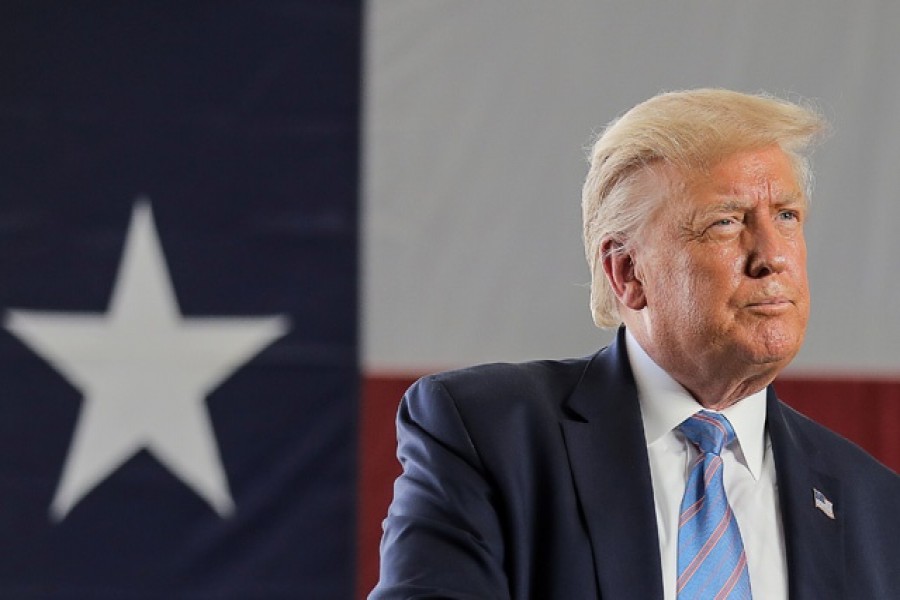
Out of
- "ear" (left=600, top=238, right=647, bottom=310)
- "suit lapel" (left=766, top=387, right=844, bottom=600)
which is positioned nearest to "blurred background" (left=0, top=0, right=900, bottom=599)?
"ear" (left=600, top=238, right=647, bottom=310)

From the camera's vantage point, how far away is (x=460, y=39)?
3303mm

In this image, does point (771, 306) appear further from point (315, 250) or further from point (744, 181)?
point (315, 250)

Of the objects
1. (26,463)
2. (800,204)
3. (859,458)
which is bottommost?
(26,463)

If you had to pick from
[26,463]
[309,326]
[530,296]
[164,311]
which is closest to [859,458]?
[530,296]

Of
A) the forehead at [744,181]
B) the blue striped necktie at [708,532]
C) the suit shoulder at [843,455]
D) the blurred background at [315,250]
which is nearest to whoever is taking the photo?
the blue striped necktie at [708,532]

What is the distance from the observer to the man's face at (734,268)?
1.67 m

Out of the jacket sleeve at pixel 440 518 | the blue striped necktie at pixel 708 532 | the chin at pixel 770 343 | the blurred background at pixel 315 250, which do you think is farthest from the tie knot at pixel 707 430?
the blurred background at pixel 315 250

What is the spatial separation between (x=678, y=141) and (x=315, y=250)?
166 centimetres

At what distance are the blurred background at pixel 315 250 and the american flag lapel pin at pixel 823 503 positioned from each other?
154 centimetres

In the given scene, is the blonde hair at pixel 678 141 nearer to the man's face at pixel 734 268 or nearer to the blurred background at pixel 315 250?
the man's face at pixel 734 268

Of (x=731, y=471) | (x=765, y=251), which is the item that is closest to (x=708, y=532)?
(x=731, y=471)

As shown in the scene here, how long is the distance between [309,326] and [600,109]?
0.88 m

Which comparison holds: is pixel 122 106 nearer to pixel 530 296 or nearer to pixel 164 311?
pixel 164 311

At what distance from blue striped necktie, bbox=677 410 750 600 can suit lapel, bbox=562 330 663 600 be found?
52 mm
